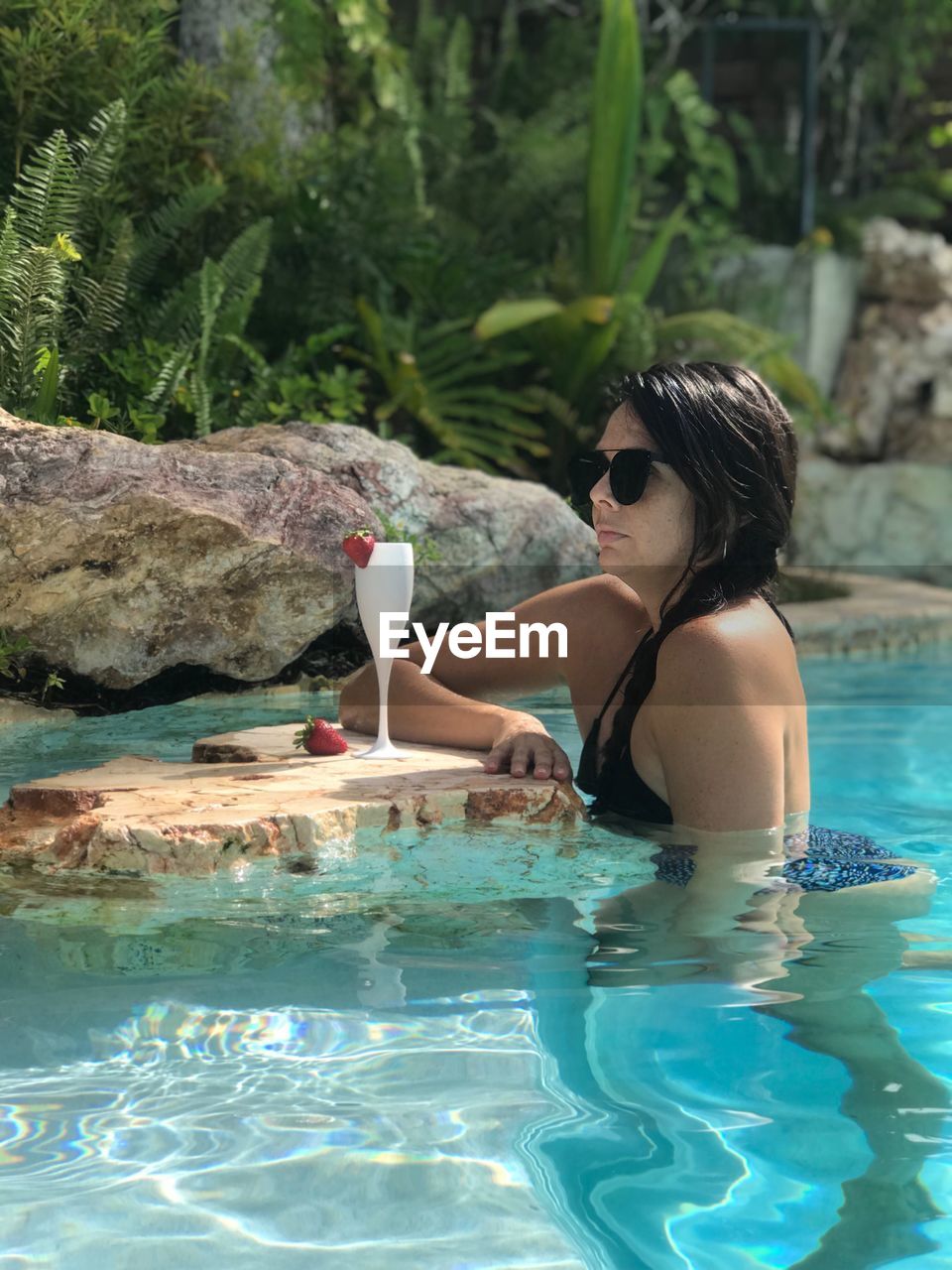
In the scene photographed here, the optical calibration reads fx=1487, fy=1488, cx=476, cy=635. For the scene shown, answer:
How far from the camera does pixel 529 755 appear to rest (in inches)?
129

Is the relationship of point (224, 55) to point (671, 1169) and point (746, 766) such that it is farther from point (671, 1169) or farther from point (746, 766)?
point (671, 1169)

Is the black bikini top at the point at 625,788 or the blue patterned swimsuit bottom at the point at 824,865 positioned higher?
the black bikini top at the point at 625,788

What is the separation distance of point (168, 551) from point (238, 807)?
2382mm

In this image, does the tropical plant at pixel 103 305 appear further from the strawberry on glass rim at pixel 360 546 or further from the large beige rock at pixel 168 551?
the strawberry on glass rim at pixel 360 546

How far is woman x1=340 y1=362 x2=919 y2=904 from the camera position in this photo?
109 inches

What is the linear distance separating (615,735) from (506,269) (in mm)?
7247

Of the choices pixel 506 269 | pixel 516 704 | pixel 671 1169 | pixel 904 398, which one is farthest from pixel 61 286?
pixel 904 398

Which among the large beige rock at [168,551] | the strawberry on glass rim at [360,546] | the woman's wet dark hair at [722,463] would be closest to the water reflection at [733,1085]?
the woman's wet dark hair at [722,463]

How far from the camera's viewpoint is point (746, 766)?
2.78 meters

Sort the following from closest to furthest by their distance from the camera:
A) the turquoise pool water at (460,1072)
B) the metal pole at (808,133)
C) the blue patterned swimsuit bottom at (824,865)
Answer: the turquoise pool water at (460,1072) → the blue patterned swimsuit bottom at (824,865) → the metal pole at (808,133)

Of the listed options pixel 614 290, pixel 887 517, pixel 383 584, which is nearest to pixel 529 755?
pixel 383 584

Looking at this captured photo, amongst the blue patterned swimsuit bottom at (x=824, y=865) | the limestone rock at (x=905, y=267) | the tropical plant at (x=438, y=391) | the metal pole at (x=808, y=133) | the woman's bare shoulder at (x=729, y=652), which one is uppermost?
the metal pole at (x=808, y=133)

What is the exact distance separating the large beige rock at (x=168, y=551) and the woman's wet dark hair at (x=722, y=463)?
260 cm

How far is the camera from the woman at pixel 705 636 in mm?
2771
